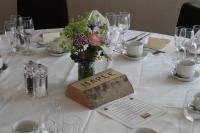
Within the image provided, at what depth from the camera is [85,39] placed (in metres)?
1.35

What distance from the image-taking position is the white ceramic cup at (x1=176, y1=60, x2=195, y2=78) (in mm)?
1504

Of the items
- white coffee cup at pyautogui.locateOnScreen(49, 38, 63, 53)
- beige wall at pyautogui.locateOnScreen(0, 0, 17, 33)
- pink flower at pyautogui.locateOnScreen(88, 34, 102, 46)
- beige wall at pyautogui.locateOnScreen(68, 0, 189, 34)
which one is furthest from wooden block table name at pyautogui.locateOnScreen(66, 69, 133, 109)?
beige wall at pyautogui.locateOnScreen(0, 0, 17, 33)

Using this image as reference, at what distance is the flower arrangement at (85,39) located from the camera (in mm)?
1348

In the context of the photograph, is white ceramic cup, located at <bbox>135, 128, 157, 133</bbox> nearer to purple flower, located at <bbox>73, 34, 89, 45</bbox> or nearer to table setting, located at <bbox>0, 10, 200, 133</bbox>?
table setting, located at <bbox>0, 10, 200, 133</bbox>

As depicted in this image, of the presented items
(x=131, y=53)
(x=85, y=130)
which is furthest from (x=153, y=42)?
(x=85, y=130)

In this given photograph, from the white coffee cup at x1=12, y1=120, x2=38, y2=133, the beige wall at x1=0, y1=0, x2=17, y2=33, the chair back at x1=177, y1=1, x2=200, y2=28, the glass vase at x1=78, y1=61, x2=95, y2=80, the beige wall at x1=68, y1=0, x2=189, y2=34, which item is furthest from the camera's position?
the beige wall at x1=0, y1=0, x2=17, y2=33

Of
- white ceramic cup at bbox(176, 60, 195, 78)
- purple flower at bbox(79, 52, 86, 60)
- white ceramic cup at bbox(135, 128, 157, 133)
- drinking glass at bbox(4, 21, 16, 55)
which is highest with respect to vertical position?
drinking glass at bbox(4, 21, 16, 55)

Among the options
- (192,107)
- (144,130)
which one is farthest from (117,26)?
(144,130)

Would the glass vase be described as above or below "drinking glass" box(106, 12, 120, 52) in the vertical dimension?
below

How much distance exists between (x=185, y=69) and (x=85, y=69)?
44 cm

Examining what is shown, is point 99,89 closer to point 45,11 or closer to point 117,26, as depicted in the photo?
point 117,26

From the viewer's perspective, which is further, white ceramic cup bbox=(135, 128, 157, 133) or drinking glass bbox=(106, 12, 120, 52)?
drinking glass bbox=(106, 12, 120, 52)

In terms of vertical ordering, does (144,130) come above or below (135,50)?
below

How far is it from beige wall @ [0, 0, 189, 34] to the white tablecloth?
1.18 m
